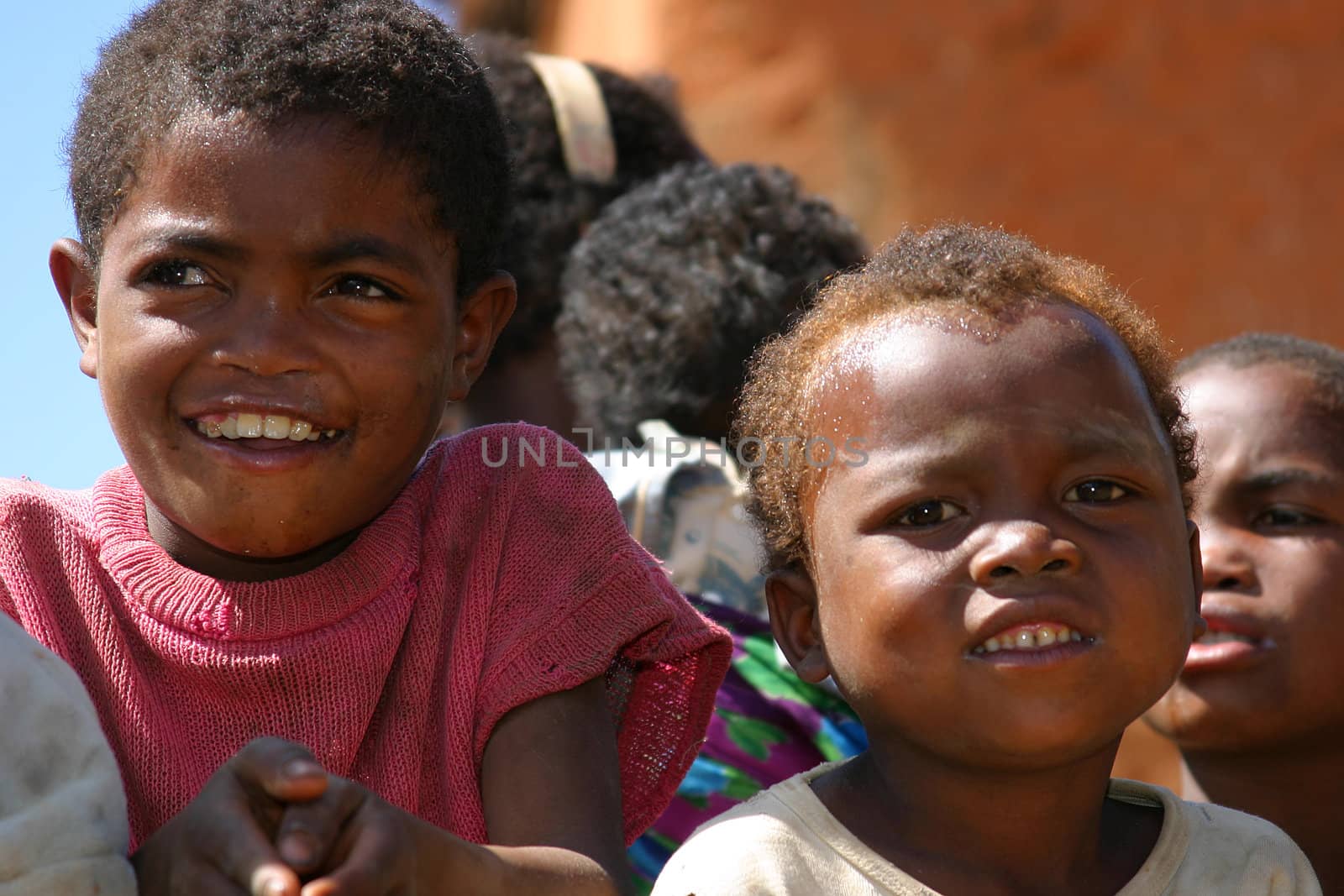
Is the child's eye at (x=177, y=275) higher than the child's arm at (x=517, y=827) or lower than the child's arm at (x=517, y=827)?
higher

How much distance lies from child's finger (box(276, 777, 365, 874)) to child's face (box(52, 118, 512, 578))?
1.79 ft

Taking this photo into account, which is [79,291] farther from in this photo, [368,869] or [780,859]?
[780,859]

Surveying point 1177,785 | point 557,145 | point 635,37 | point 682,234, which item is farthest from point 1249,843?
point 635,37

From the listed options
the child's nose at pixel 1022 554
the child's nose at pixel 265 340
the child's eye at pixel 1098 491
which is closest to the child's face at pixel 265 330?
the child's nose at pixel 265 340

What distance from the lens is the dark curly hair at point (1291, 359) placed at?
2973 mm

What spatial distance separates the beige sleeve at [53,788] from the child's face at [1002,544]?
2.96 ft

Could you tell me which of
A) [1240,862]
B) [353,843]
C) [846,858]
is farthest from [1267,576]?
[353,843]

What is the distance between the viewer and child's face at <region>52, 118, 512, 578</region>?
2.02 meters

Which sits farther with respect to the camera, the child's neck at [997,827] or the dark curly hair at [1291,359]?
the dark curly hair at [1291,359]

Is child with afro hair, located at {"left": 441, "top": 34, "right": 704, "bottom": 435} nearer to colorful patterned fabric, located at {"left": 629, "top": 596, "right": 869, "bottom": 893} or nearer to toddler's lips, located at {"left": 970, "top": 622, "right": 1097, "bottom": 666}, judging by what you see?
colorful patterned fabric, located at {"left": 629, "top": 596, "right": 869, "bottom": 893}

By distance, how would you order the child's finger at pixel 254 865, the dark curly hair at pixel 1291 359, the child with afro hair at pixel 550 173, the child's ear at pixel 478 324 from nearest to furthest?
the child's finger at pixel 254 865
the child's ear at pixel 478 324
the dark curly hair at pixel 1291 359
the child with afro hair at pixel 550 173

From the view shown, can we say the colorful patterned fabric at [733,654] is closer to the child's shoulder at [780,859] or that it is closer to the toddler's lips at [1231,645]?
the toddler's lips at [1231,645]

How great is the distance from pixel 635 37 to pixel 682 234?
3.19 m

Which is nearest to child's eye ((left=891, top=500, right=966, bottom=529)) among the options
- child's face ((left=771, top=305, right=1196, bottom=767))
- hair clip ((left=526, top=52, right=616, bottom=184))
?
child's face ((left=771, top=305, right=1196, bottom=767))
